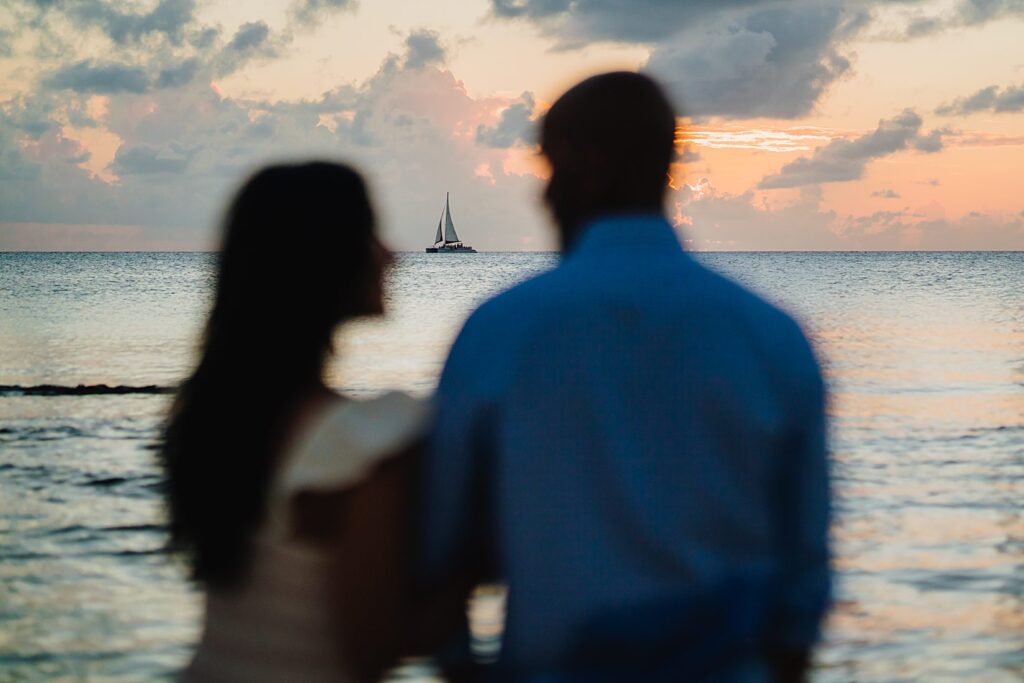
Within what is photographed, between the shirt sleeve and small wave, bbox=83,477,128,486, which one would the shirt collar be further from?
small wave, bbox=83,477,128,486

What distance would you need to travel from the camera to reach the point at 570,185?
177cm

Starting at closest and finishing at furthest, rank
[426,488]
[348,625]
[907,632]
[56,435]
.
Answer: [426,488]
[348,625]
[907,632]
[56,435]

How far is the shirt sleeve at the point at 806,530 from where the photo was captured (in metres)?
1.68

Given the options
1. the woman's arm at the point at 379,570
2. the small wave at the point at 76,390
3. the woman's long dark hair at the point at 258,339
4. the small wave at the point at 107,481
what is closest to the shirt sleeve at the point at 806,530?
the woman's arm at the point at 379,570

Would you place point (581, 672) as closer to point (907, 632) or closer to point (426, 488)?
point (426, 488)

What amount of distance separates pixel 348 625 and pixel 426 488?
0.97 ft

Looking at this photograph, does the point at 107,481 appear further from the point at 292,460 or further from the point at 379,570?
the point at 379,570

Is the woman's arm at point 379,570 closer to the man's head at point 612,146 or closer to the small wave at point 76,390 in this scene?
the man's head at point 612,146

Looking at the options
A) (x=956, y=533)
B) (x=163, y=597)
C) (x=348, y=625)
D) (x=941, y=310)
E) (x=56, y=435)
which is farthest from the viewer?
(x=941, y=310)

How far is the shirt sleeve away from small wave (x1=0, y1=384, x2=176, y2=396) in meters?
16.9

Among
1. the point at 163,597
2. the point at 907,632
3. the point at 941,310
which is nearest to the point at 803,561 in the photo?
the point at 907,632

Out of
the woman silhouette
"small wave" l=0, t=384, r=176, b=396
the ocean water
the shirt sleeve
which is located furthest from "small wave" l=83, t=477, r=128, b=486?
the shirt sleeve

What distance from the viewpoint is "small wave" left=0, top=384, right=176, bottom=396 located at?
17.9 m

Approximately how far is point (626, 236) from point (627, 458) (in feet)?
1.13
